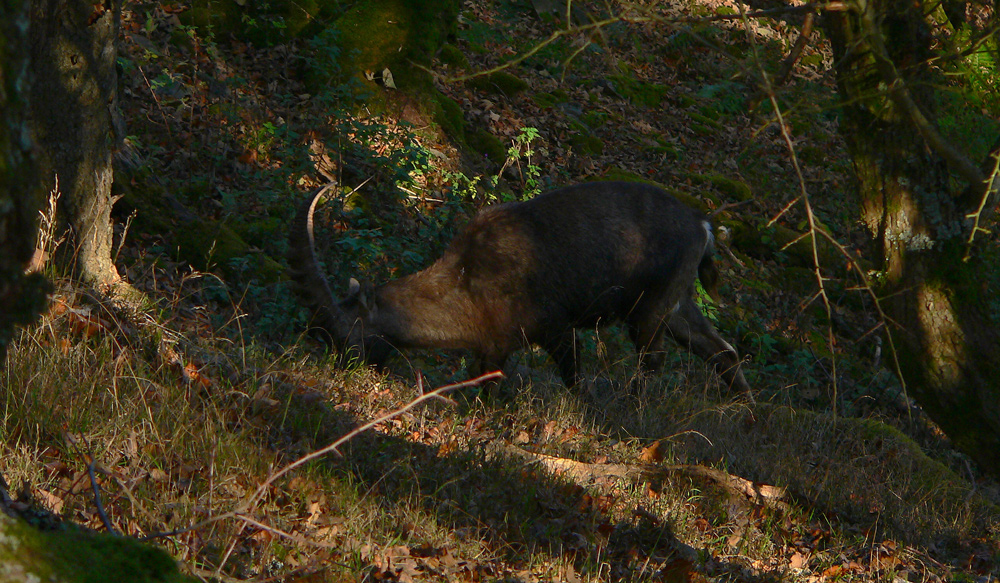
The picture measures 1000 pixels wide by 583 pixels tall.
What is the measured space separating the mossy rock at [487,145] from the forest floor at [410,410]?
1.9 inches

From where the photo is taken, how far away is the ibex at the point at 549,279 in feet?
25.1

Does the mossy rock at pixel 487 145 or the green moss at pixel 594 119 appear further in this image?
the green moss at pixel 594 119

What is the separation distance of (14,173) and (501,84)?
1296cm

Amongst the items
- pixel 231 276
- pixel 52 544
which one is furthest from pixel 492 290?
pixel 52 544

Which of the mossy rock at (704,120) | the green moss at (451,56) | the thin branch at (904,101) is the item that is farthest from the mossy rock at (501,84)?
the thin branch at (904,101)

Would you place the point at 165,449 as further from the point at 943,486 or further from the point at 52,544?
the point at 943,486

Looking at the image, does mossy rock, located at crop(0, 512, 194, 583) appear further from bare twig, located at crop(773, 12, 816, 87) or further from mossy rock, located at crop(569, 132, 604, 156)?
mossy rock, located at crop(569, 132, 604, 156)

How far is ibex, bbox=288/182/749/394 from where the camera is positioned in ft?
25.1

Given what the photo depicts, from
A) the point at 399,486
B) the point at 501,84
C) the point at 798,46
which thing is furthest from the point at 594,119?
the point at 399,486

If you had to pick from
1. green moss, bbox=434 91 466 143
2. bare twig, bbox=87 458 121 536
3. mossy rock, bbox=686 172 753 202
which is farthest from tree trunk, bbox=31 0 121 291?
mossy rock, bbox=686 172 753 202

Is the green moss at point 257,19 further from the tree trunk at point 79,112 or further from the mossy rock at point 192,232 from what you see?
the tree trunk at point 79,112

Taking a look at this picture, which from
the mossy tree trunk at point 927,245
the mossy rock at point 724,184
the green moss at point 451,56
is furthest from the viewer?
the mossy rock at point 724,184

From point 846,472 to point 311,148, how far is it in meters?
6.67

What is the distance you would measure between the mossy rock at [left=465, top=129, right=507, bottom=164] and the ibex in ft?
14.0
